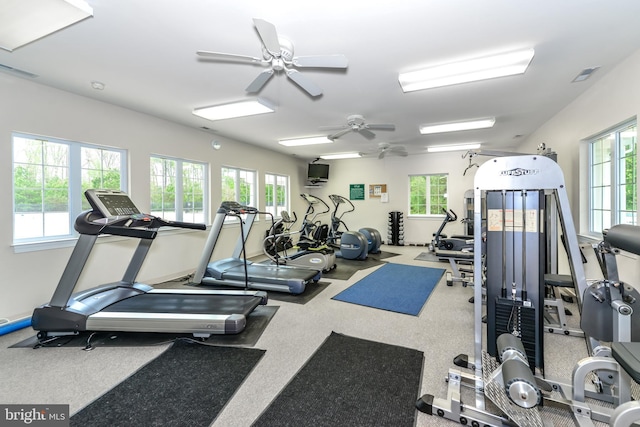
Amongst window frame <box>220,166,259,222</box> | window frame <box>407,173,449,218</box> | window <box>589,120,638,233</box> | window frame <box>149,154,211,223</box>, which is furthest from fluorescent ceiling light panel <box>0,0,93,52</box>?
window frame <box>407,173,449,218</box>

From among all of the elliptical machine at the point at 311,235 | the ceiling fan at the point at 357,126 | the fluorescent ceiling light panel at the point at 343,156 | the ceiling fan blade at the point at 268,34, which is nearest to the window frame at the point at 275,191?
the elliptical machine at the point at 311,235

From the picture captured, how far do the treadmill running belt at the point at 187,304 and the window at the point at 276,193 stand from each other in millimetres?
4111

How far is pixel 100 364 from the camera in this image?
235 centimetres

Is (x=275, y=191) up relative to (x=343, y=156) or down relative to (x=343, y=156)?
down

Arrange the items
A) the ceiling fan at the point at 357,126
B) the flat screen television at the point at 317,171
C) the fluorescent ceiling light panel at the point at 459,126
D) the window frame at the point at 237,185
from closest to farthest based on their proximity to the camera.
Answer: the ceiling fan at the point at 357,126 < the fluorescent ceiling light panel at the point at 459,126 < the window frame at the point at 237,185 < the flat screen television at the point at 317,171

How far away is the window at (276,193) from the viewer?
7.46 m

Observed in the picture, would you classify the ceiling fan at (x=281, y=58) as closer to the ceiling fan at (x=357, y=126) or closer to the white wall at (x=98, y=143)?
the ceiling fan at (x=357, y=126)

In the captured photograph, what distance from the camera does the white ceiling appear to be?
2.04m

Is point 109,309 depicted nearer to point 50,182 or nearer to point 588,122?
point 50,182

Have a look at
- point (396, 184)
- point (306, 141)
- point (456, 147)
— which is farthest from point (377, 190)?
point (306, 141)

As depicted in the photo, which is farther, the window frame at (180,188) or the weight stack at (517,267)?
the window frame at (180,188)

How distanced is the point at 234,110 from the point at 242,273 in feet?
8.07

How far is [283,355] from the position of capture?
249cm

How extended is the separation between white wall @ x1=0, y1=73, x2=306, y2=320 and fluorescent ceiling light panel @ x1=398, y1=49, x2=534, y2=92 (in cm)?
383
